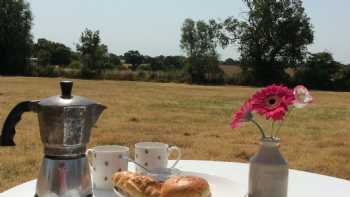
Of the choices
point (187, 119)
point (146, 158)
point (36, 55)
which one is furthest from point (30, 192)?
point (36, 55)

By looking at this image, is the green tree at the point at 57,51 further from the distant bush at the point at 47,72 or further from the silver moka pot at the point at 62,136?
the silver moka pot at the point at 62,136

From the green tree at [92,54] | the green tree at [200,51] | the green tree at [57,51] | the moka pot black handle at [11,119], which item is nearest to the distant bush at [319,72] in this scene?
the green tree at [200,51]

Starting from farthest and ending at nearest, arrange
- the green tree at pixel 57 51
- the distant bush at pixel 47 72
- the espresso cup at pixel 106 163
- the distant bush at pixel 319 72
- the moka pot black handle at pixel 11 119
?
the green tree at pixel 57 51
the distant bush at pixel 47 72
the distant bush at pixel 319 72
the espresso cup at pixel 106 163
the moka pot black handle at pixel 11 119

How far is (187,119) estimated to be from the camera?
8.97 metres

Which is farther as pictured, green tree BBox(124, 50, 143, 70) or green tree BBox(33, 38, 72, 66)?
green tree BBox(33, 38, 72, 66)

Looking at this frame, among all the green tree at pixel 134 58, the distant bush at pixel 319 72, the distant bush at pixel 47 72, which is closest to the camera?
the distant bush at pixel 319 72

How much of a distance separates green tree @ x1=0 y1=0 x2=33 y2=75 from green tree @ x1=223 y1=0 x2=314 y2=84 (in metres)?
16.5

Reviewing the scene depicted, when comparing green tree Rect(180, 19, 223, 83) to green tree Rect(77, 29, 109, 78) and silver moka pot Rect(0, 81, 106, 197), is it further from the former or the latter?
silver moka pot Rect(0, 81, 106, 197)

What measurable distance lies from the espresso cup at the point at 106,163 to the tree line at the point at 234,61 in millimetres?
30046

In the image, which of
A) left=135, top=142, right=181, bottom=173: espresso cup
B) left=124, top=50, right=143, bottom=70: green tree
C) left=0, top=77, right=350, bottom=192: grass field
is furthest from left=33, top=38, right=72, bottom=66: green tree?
left=135, top=142, right=181, bottom=173: espresso cup

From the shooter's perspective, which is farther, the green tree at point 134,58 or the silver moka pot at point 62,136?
the green tree at point 134,58

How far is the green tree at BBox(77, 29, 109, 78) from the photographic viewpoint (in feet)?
109

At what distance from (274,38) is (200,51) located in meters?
6.54

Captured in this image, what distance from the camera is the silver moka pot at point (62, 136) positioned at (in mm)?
1263
